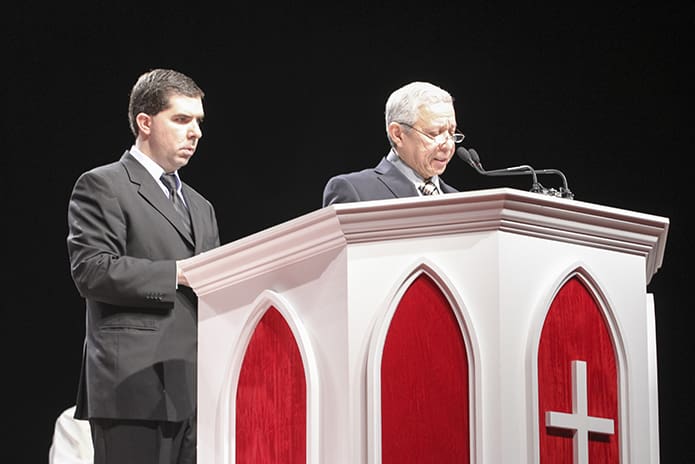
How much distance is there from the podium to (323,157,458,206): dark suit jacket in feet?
3.64

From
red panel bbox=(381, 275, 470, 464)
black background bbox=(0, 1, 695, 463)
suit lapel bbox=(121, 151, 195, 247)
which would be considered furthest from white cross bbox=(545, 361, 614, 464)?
black background bbox=(0, 1, 695, 463)

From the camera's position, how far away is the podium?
2184mm

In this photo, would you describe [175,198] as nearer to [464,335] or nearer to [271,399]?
[271,399]

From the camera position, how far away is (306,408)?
2.32 m

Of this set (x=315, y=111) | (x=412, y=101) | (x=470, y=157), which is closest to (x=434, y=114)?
(x=412, y=101)

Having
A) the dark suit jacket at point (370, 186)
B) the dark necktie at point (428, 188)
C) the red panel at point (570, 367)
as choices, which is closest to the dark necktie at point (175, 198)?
the dark suit jacket at point (370, 186)

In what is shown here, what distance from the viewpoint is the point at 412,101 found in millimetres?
3727

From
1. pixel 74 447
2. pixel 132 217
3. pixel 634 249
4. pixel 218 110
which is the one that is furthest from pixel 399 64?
pixel 634 249

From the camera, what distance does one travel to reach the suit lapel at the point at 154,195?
10.3ft

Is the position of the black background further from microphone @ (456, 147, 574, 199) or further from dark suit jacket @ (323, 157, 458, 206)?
microphone @ (456, 147, 574, 199)

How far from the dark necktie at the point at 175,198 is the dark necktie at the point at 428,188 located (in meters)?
0.74

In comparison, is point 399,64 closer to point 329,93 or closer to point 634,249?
point 329,93

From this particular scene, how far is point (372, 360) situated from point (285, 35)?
12.1 ft

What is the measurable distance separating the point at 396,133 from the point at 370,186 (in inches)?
10.5
